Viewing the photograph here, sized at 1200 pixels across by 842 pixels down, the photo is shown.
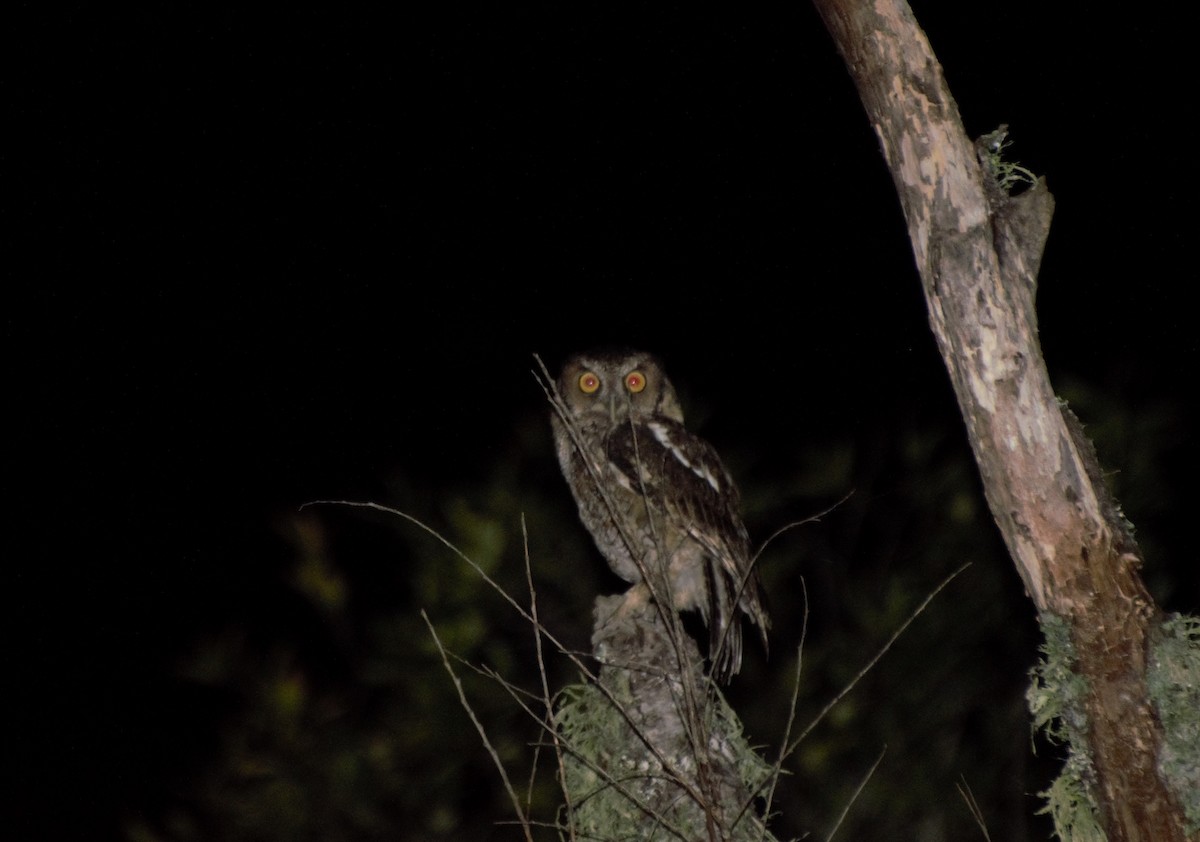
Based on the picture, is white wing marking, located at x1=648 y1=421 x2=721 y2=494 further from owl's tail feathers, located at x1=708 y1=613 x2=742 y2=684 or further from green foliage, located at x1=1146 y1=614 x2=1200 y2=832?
green foliage, located at x1=1146 y1=614 x2=1200 y2=832

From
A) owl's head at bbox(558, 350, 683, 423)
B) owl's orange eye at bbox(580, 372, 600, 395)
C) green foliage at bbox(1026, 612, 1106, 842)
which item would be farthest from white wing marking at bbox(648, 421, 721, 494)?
green foliage at bbox(1026, 612, 1106, 842)

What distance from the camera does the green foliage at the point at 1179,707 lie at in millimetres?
1947

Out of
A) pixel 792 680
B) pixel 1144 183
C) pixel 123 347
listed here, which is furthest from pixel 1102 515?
pixel 123 347

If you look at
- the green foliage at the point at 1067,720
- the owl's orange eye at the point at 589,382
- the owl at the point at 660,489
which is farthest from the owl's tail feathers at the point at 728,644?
the green foliage at the point at 1067,720

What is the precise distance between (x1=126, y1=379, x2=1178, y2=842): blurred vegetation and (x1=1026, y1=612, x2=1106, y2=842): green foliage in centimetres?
313

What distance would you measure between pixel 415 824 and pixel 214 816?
4.15ft

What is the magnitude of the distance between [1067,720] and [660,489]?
1.71 m

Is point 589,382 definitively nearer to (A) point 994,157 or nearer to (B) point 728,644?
(B) point 728,644

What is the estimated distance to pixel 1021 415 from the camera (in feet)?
6.68

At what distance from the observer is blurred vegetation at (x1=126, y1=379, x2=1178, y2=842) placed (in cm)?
532

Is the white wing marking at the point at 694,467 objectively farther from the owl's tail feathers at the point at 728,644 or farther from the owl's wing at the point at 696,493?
the owl's tail feathers at the point at 728,644

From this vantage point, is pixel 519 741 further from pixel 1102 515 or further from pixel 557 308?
pixel 1102 515

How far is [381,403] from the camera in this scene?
9.09m

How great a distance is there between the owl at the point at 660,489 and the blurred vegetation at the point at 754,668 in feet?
4.22
